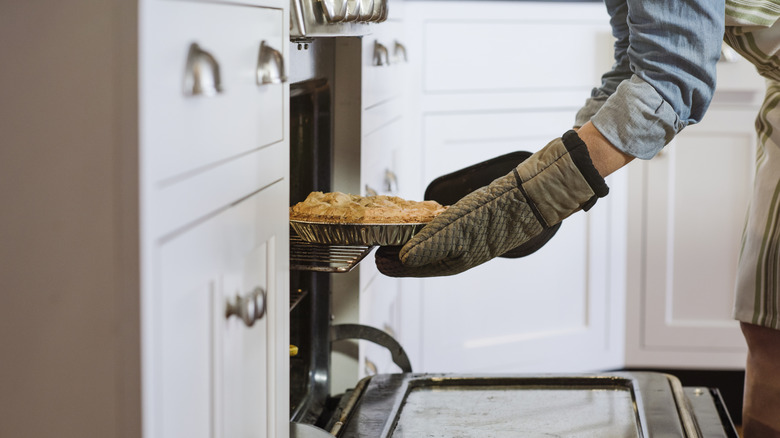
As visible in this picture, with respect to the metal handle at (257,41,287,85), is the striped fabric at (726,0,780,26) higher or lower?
higher

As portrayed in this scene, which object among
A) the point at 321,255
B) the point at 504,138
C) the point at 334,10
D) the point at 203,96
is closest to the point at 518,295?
the point at 504,138

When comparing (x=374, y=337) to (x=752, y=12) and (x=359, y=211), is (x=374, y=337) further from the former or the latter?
(x=752, y=12)

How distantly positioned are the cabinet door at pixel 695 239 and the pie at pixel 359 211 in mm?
1343

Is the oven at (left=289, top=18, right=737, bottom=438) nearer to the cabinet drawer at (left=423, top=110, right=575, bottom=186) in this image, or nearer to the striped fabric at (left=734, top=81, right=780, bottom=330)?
the striped fabric at (left=734, top=81, right=780, bottom=330)

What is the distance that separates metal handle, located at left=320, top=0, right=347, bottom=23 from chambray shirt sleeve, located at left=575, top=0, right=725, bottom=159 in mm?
272

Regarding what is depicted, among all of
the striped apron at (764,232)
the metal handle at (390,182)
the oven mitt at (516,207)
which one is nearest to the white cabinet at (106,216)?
the oven mitt at (516,207)

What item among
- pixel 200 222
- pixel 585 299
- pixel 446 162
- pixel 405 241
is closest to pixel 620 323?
pixel 585 299

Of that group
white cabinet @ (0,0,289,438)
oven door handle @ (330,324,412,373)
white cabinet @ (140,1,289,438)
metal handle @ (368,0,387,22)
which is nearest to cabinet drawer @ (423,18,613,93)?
oven door handle @ (330,324,412,373)

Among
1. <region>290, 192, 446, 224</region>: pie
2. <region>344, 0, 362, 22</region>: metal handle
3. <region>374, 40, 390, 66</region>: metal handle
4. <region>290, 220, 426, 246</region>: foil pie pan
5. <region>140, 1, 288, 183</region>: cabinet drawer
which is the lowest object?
<region>290, 220, 426, 246</region>: foil pie pan

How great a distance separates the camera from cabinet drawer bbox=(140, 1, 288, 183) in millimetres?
487

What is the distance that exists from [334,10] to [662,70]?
1.05ft

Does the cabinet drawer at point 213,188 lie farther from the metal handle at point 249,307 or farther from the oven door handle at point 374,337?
the oven door handle at point 374,337

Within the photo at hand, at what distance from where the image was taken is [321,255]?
0.98 meters

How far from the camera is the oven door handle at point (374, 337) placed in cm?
124
